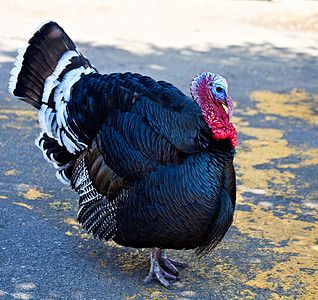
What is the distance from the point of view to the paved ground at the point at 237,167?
3.74m

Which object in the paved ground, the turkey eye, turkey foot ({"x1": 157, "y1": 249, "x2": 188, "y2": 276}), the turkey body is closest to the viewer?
the turkey body

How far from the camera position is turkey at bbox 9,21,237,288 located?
3422 millimetres

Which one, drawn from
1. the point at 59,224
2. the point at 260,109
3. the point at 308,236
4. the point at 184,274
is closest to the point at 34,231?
the point at 59,224

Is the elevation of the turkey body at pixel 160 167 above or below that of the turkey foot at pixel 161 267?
above

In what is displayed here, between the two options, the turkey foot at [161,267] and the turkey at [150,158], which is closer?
the turkey at [150,158]

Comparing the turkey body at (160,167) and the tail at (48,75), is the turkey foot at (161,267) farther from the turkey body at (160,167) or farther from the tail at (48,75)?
the tail at (48,75)

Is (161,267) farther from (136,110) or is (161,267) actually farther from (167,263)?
(136,110)

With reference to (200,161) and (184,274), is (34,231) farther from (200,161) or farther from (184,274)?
(200,161)

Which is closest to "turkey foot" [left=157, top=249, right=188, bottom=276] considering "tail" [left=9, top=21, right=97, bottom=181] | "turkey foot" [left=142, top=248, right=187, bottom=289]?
"turkey foot" [left=142, top=248, right=187, bottom=289]

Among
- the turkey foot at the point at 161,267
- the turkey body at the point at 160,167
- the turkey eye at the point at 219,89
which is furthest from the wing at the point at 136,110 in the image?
the turkey foot at the point at 161,267

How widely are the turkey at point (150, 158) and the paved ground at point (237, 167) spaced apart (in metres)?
0.32

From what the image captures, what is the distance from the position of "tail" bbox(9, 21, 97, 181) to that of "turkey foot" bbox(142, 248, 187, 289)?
35.6 inches

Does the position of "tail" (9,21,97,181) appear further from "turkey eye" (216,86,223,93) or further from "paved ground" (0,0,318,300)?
"turkey eye" (216,86,223,93)

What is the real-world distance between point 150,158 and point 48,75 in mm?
1228
